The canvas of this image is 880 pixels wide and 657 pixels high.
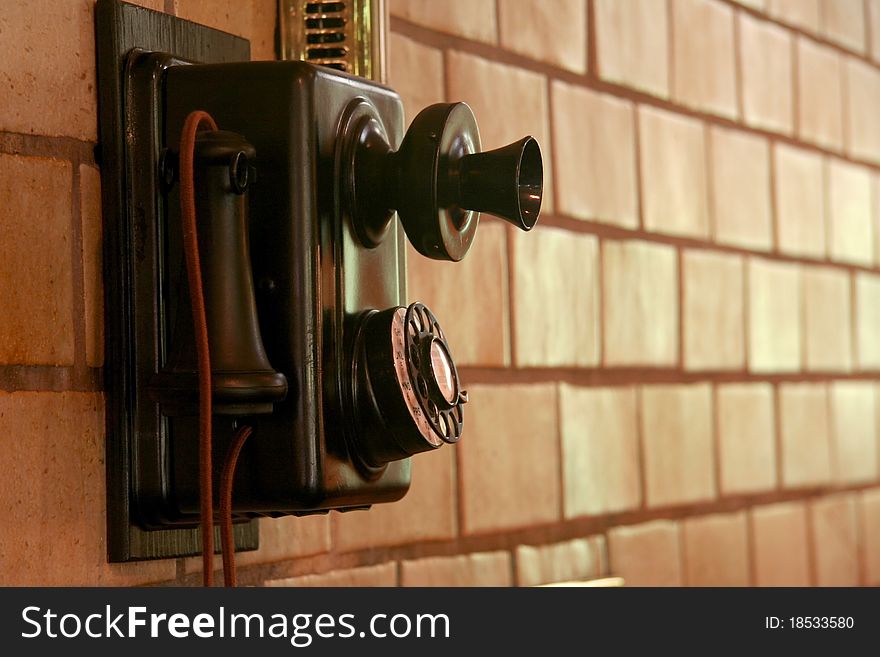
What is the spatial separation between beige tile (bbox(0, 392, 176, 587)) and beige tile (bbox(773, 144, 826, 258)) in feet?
3.70

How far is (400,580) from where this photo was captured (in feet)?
3.69

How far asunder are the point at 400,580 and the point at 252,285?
0.39 m

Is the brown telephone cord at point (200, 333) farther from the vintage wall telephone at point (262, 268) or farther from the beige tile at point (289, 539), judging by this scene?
the beige tile at point (289, 539)

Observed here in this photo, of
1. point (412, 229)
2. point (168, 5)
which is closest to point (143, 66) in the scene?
point (168, 5)

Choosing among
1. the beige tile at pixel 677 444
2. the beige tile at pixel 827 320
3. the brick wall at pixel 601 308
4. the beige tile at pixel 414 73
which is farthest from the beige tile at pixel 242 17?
the beige tile at pixel 827 320

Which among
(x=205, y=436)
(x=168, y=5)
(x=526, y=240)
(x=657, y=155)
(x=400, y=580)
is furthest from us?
(x=657, y=155)

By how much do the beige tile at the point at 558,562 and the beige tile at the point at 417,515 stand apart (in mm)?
116

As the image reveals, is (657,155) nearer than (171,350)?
No

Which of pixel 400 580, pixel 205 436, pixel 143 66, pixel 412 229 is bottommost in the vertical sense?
pixel 400 580

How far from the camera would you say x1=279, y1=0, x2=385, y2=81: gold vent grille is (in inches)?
37.4

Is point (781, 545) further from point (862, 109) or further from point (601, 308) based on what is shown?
point (862, 109)

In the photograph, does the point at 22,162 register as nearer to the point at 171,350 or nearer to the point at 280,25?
the point at 171,350

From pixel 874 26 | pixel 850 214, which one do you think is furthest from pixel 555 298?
pixel 874 26

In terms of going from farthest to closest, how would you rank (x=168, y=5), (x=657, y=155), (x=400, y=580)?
(x=657, y=155)
(x=400, y=580)
(x=168, y=5)
